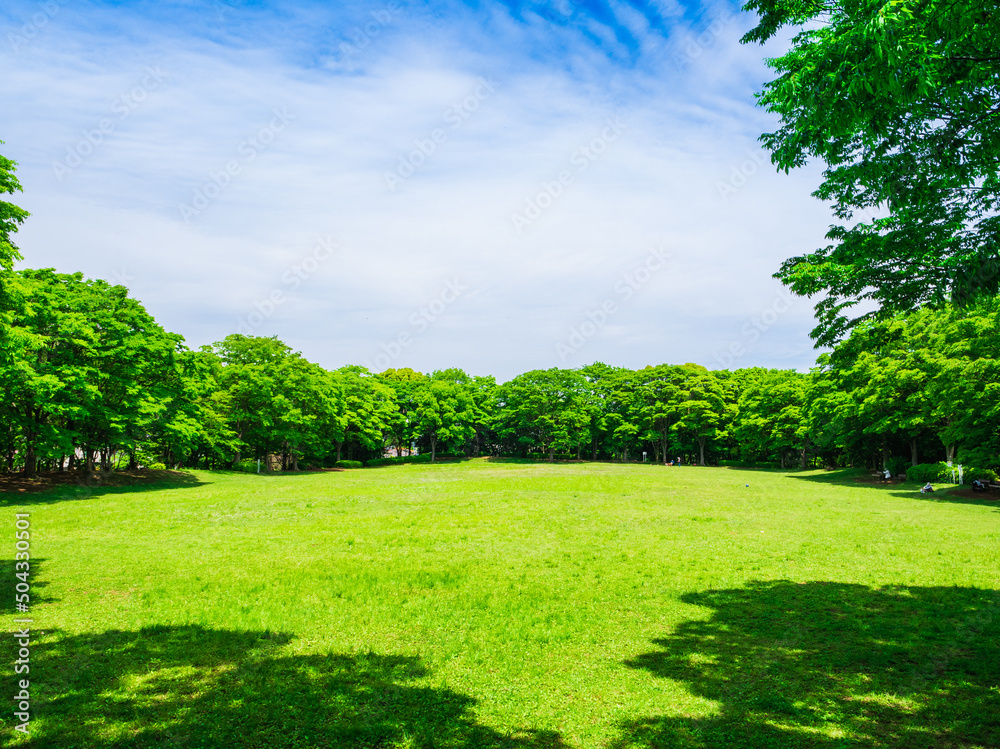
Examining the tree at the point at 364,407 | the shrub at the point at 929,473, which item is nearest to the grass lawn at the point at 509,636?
the shrub at the point at 929,473

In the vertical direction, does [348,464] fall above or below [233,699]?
below

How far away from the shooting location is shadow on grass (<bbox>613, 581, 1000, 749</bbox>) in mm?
5070

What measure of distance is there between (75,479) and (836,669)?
34131 mm

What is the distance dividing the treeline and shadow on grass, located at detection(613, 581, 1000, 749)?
4.51 metres

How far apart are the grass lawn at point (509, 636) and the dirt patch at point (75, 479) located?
39.2 ft

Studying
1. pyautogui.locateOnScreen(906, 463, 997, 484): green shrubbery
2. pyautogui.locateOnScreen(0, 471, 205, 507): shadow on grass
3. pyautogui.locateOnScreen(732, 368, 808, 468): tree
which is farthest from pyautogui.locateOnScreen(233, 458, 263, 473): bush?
pyautogui.locateOnScreen(906, 463, 997, 484): green shrubbery

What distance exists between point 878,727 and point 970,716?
1071mm

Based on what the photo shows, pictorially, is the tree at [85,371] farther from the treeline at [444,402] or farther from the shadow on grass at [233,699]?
the shadow on grass at [233,699]

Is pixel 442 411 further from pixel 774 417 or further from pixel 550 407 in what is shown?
pixel 774 417

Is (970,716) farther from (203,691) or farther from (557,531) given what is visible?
(557,531)

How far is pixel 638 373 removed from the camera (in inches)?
2825

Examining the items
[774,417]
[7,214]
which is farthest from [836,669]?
[774,417]

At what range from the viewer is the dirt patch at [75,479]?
80.7 ft

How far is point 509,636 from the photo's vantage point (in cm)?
755
